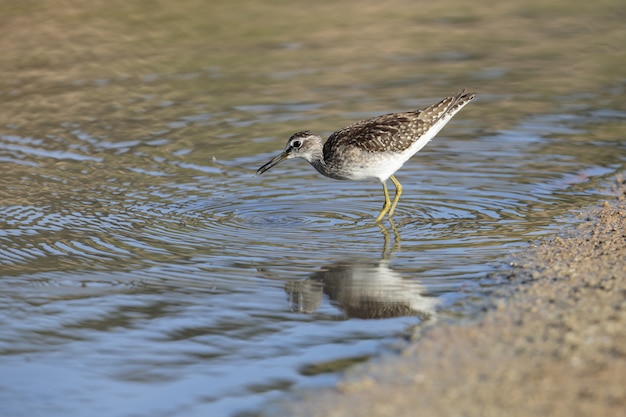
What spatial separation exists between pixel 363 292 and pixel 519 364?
232 cm

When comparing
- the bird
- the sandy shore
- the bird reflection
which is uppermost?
the bird

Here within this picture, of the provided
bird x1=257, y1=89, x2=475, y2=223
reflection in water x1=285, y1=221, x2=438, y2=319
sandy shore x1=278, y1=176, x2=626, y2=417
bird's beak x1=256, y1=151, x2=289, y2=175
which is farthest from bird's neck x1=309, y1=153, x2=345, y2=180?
sandy shore x1=278, y1=176, x2=626, y2=417

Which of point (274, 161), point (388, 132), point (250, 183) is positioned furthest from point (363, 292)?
point (250, 183)

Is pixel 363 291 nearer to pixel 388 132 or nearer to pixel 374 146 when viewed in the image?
pixel 374 146

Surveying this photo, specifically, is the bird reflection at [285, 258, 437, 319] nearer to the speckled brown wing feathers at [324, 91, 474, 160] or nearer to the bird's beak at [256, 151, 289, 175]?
the speckled brown wing feathers at [324, 91, 474, 160]

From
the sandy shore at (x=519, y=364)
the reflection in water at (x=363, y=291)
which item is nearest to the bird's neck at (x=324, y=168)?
the reflection in water at (x=363, y=291)

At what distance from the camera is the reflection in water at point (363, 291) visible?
8.27 metres

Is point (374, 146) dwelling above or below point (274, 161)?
above

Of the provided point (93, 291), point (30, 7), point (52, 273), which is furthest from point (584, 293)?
point (30, 7)

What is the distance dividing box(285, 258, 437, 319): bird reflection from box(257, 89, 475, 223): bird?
6.35ft

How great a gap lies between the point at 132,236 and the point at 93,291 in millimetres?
1547

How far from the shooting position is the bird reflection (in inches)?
325

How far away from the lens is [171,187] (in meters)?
12.4

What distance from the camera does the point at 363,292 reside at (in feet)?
28.8
